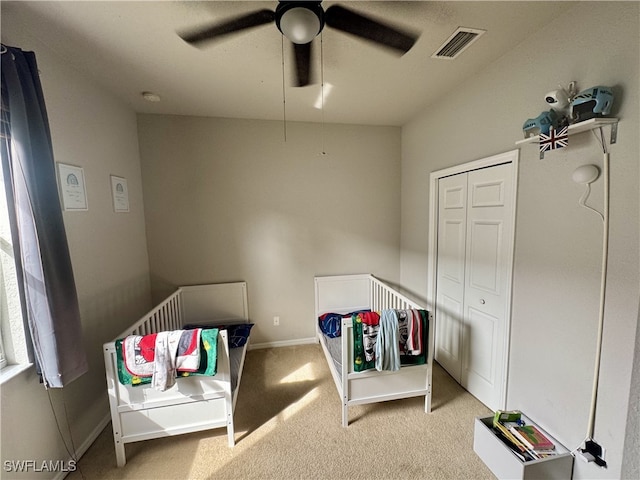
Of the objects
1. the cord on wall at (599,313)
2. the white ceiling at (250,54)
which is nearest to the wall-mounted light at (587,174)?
the cord on wall at (599,313)

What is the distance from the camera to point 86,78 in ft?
6.30

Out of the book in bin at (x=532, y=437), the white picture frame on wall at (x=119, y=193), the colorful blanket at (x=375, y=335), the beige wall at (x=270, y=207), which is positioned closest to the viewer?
the book in bin at (x=532, y=437)

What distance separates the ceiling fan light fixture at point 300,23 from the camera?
→ 3.50 ft

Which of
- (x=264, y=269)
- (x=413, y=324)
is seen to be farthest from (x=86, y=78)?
(x=413, y=324)

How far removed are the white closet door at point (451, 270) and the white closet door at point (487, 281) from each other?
71 millimetres

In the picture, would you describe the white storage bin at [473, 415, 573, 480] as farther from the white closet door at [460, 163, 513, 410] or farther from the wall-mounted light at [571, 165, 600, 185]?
the wall-mounted light at [571, 165, 600, 185]

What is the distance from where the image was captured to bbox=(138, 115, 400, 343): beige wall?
2.77 meters

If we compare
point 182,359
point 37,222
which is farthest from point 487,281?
point 37,222

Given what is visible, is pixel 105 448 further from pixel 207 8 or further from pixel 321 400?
pixel 207 8

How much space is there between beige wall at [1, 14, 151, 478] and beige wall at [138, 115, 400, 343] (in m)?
0.34

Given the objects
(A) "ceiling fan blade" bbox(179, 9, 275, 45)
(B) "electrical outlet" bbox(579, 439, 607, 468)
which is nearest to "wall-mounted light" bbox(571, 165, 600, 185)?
(B) "electrical outlet" bbox(579, 439, 607, 468)

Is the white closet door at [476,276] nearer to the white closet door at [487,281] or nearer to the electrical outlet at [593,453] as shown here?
the white closet door at [487,281]

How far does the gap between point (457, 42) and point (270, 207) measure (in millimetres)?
2130

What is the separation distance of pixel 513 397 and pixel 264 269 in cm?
245
